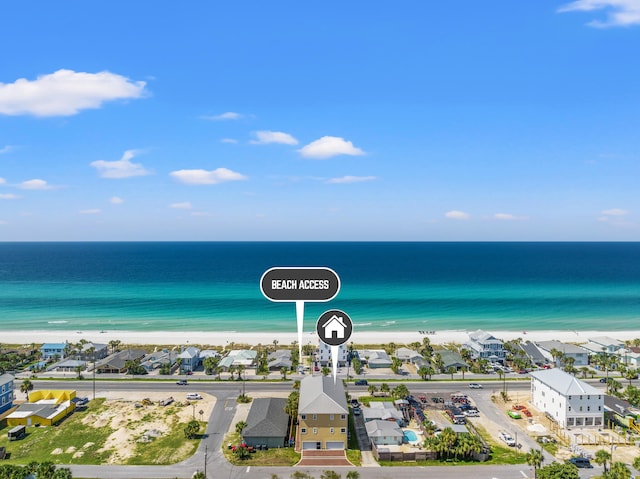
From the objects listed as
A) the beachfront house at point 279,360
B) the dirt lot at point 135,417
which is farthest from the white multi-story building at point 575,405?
the dirt lot at point 135,417

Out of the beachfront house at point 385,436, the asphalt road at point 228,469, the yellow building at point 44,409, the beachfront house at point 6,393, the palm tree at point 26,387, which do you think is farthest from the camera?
the palm tree at point 26,387

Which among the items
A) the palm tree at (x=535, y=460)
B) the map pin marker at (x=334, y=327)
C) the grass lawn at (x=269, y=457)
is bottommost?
the grass lawn at (x=269, y=457)

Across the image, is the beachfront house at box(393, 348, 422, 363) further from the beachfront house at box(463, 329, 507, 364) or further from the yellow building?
the yellow building

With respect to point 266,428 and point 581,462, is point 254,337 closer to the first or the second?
point 266,428

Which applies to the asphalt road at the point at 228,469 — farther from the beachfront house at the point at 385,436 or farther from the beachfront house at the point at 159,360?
the beachfront house at the point at 159,360

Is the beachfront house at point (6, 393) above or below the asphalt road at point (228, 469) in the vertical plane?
above

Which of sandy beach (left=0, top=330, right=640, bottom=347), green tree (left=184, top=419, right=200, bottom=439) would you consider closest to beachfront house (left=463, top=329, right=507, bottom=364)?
sandy beach (left=0, top=330, right=640, bottom=347)
